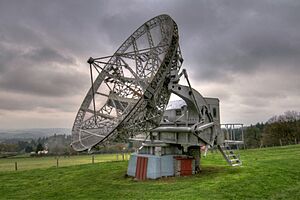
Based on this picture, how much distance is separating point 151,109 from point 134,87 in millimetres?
3010

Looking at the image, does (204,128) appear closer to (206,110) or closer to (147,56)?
(206,110)

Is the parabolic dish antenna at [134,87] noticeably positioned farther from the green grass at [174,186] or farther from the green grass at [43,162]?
the green grass at [43,162]

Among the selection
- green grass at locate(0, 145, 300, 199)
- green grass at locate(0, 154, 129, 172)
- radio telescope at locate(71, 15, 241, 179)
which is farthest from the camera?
green grass at locate(0, 154, 129, 172)

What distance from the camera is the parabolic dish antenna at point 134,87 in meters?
12.8

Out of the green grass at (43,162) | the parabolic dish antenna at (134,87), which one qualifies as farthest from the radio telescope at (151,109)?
the green grass at (43,162)

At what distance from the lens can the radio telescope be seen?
13281mm

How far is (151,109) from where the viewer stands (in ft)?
43.3

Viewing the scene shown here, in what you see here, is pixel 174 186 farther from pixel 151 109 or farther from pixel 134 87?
pixel 134 87

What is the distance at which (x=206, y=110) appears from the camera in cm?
1638

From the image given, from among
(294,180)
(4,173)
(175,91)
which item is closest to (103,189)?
(175,91)

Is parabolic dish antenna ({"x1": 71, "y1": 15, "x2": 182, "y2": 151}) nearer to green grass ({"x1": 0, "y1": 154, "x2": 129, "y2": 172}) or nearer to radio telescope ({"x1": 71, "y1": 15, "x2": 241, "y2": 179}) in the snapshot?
radio telescope ({"x1": 71, "y1": 15, "x2": 241, "y2": 179})

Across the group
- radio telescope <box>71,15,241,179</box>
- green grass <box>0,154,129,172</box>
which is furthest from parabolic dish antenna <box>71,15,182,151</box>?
green grass <box>0,154,129,172</box>

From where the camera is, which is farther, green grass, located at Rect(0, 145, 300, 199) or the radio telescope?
the radio telescope

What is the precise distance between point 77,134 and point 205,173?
7.99 meters
